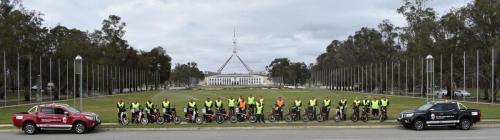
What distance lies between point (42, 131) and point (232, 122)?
32.8 feet

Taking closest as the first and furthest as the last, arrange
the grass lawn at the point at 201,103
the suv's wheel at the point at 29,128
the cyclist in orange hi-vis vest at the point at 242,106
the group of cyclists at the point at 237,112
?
the suv's wheel at the point at 29,128, the group of cyclists at the point at 237,112, the cyclist in orange hi-vis vest at the point at 242,106, the grass lawn at the point at 201,103

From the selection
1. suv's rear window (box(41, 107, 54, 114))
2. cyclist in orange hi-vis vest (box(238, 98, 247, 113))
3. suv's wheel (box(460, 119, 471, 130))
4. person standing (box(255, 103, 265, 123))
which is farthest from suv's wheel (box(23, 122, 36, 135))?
suv's wheel (box(460, 119, 471, 130))

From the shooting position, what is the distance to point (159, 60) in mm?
174125

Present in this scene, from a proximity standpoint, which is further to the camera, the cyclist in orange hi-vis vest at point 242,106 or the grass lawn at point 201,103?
the grass lawn at point 201,103

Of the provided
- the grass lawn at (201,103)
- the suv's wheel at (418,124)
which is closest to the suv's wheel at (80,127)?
the grass lawn at (201,103)

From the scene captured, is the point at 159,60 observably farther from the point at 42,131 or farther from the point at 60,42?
the point at 42,131

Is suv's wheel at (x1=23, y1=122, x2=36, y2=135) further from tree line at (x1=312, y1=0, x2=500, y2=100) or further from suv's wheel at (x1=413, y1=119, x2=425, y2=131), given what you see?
tree line at (x1=312, y1=0, x2=500, y2=100)

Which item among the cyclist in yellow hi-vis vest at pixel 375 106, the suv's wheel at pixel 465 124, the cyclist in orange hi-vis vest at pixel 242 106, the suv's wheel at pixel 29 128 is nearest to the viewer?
the suv's wheel at pixel 29 128

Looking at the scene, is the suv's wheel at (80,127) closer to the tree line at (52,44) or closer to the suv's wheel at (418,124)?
the suv's wheel at (418,124)

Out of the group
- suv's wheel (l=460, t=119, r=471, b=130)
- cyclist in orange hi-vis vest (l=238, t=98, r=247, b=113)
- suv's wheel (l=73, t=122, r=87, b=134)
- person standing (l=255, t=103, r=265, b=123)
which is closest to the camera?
suv's wheel (l=73, t=122, r=87, b=134)

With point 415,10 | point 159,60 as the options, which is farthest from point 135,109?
point 159,60

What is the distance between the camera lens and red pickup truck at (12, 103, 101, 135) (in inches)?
1163

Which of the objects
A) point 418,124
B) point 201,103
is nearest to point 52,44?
point 201,103

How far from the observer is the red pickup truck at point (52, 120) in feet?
96.9
